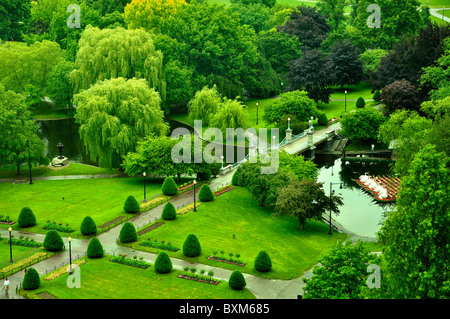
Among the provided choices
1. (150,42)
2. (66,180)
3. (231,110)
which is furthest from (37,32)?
(66,180)

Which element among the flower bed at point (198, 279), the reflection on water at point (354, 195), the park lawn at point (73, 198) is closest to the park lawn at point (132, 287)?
the flower bed at point (198, 279)

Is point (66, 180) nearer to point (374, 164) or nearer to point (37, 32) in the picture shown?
point (374, 164)

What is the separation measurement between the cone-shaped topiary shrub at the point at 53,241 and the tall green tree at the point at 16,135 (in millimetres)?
23027

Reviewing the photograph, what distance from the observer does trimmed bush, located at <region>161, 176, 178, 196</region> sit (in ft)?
232

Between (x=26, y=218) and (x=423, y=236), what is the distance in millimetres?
37420

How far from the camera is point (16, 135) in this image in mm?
78312

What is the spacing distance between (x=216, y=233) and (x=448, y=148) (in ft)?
82.7

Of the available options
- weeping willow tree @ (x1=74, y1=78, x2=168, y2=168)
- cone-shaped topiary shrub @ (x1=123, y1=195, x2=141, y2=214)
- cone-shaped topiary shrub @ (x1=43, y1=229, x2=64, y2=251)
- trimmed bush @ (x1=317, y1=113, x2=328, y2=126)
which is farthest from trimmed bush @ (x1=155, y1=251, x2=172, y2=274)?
trimmed bush @ (x1=317, y1=113, x2=328, y2=126)

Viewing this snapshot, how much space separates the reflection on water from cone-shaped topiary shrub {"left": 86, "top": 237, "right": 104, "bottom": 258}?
71.2 ft

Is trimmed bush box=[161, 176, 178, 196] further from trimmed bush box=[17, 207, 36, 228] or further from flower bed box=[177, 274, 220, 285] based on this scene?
flower bed box=[177, 274, 220, 285]

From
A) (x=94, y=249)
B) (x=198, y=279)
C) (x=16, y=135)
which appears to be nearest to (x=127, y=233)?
(x=94, y=249)

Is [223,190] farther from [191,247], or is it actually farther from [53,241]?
[53,241]

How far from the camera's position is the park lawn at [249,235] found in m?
55.6

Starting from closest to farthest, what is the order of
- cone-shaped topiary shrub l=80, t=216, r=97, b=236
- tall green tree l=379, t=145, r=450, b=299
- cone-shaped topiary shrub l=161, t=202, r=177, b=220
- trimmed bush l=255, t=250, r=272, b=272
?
1. tall green tree l=379, t=145, r=450, b=299
2. trimmed bush l=255, t=250, r=272, b=272
3. cone-shaped topiary shrub l=80, t=216, r=97, b=236
4. cone-shaped topiary shrub l=161, t=202, r=177, b=220
